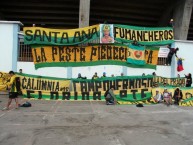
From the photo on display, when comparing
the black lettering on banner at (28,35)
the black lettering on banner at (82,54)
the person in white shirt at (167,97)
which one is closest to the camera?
the person in white shirt at (167,97)

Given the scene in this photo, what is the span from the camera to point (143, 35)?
69.2 feet

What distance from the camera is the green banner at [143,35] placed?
20.7 meters

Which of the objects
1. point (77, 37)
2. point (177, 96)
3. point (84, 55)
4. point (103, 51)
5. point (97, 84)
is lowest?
point (177, 96)

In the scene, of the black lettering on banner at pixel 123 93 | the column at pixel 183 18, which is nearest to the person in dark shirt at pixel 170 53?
the black lettering on banner at pixel 123 93

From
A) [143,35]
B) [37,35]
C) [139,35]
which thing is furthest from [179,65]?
[37,35]

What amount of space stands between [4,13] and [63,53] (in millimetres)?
13299

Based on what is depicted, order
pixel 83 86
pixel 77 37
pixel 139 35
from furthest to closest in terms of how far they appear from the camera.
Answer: pixel 139 35, pixel 77 37, pixel 83 86

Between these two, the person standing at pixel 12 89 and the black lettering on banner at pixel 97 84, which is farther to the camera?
the black lettering on banner at pixel 97 84

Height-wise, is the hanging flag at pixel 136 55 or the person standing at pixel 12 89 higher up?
the hanging flag at pixel 136 55

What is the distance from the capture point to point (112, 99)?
56.3 feet

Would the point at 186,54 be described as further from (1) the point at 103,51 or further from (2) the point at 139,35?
(1) the point at 103,51

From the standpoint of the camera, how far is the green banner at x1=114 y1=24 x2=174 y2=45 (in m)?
20.7

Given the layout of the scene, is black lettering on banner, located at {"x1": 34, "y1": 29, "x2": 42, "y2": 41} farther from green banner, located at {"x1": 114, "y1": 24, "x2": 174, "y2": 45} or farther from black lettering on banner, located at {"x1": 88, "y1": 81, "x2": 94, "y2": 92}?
green banner, located at {"x1": 114, "y1": 24, "x2": 174, "y2": 45}

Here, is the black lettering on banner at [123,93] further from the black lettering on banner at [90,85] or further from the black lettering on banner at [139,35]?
the black lettering on banner at [139,35]
